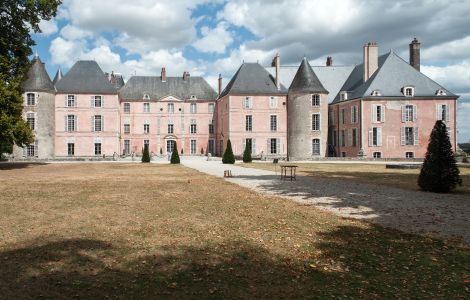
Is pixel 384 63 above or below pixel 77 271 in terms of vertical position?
above

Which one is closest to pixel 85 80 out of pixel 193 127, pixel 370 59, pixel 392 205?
pixel 193 127

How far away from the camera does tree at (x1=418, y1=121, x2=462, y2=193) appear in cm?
1148

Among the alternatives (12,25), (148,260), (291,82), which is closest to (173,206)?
(148,260)

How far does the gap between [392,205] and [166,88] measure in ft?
127

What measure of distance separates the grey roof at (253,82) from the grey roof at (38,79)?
16.9m

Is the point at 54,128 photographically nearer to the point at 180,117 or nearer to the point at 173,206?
the point at 180,117

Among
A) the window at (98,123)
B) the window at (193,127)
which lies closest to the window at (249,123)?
the window at (193,127)

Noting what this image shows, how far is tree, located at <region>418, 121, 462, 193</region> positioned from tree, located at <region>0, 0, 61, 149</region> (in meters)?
20.2

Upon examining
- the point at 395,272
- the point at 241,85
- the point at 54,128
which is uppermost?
the point at 241,85

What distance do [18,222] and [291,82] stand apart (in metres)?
36.3

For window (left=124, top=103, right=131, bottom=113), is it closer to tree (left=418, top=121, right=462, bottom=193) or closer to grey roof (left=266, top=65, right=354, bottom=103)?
grey roof (left=266, top=65, right=354, bottom=103)

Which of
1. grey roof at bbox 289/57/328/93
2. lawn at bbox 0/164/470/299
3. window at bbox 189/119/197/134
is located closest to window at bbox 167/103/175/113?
window at bbox 189/119/197/134

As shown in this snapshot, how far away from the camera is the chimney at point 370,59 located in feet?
117

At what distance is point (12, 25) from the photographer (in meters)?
22.0
